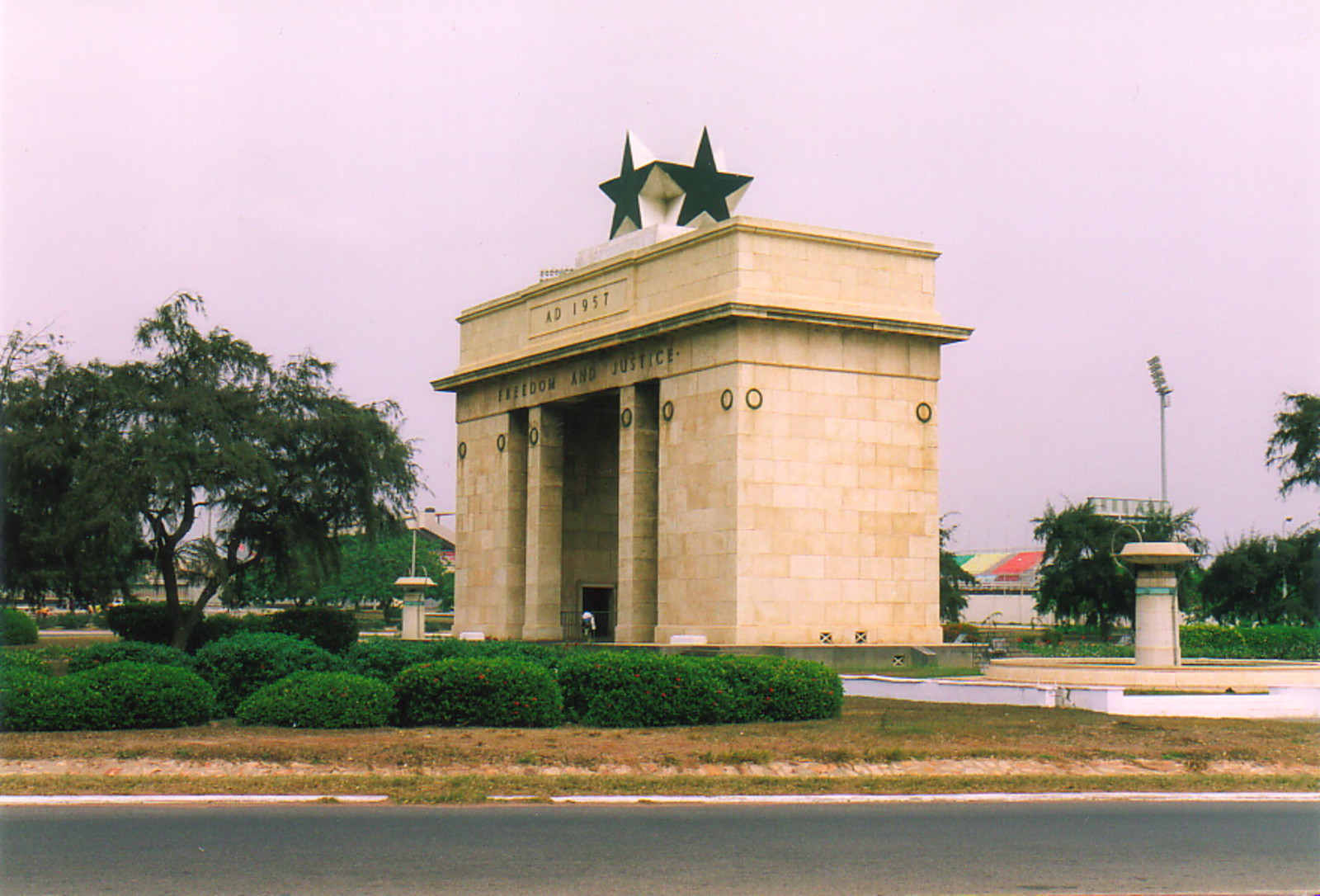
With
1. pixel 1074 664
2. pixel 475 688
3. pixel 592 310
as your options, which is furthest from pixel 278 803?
pixel 592 310

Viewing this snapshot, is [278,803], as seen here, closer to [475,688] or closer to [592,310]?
[475,688]

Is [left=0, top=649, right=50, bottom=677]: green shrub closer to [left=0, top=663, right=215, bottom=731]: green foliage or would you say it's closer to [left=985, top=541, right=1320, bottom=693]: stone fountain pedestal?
[left=0, top=663, right=215, bottom=731]: green foliage

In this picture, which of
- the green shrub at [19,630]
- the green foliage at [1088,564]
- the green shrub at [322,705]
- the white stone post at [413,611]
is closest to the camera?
the green shrub at [322,705]

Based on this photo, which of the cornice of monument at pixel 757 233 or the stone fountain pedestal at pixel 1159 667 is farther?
the cornice of monument at pixel 757 233

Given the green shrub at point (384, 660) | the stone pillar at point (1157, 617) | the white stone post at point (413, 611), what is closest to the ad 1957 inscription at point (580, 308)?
the white stone post at point (413, 611)

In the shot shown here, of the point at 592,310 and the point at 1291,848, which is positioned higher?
the point at 592,310

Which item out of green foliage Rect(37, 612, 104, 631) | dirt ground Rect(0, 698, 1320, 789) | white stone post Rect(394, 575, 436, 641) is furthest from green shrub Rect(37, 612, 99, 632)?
dirt ground Rect(0, 698, 1320, 789)

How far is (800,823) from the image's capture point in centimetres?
1227

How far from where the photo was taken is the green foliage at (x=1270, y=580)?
62812mm

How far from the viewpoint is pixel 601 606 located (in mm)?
47156

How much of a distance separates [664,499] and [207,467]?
39.4 ft

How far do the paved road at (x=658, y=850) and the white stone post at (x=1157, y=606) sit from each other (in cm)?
1431

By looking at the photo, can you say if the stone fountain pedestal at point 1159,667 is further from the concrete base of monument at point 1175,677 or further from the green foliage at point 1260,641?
the green foliage at point 1260,641

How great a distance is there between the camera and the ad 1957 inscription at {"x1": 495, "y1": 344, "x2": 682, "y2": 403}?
38281 millimetres
